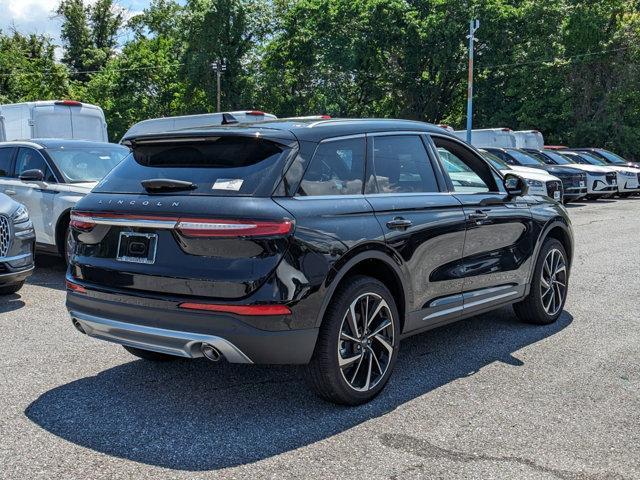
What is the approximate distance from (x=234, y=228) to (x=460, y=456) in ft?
5.53

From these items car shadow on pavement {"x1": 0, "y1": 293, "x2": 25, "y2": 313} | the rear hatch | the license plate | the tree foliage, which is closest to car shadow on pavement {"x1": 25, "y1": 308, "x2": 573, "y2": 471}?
the rear hatch

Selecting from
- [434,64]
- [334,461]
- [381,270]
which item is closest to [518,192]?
[381,270]

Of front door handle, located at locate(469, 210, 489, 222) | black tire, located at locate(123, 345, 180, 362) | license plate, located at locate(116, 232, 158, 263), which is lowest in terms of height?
black tire, located at locate(123, 345, 180, 362)


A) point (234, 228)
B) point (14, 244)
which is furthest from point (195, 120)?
point (234, 228)

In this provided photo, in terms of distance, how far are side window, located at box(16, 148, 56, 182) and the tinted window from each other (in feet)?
19.1

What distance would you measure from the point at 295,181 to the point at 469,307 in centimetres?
198

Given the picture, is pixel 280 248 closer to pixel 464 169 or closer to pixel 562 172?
pixel 464 169

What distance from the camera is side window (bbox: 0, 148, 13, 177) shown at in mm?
9953

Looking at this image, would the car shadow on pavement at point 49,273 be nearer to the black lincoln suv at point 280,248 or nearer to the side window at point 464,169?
the black lincoln suv at point 280,248

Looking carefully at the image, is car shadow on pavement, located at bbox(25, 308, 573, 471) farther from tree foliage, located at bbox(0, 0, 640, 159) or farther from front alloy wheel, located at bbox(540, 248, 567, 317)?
tree foliage, located at bbox(0, 0, 640, 159)

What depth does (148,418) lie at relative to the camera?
412 cm

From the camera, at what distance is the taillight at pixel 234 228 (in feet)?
12.4

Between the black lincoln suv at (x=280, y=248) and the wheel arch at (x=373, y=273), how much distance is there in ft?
0.03

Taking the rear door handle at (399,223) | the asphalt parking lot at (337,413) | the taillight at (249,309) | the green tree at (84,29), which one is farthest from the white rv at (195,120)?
the green tree at (84,29)
